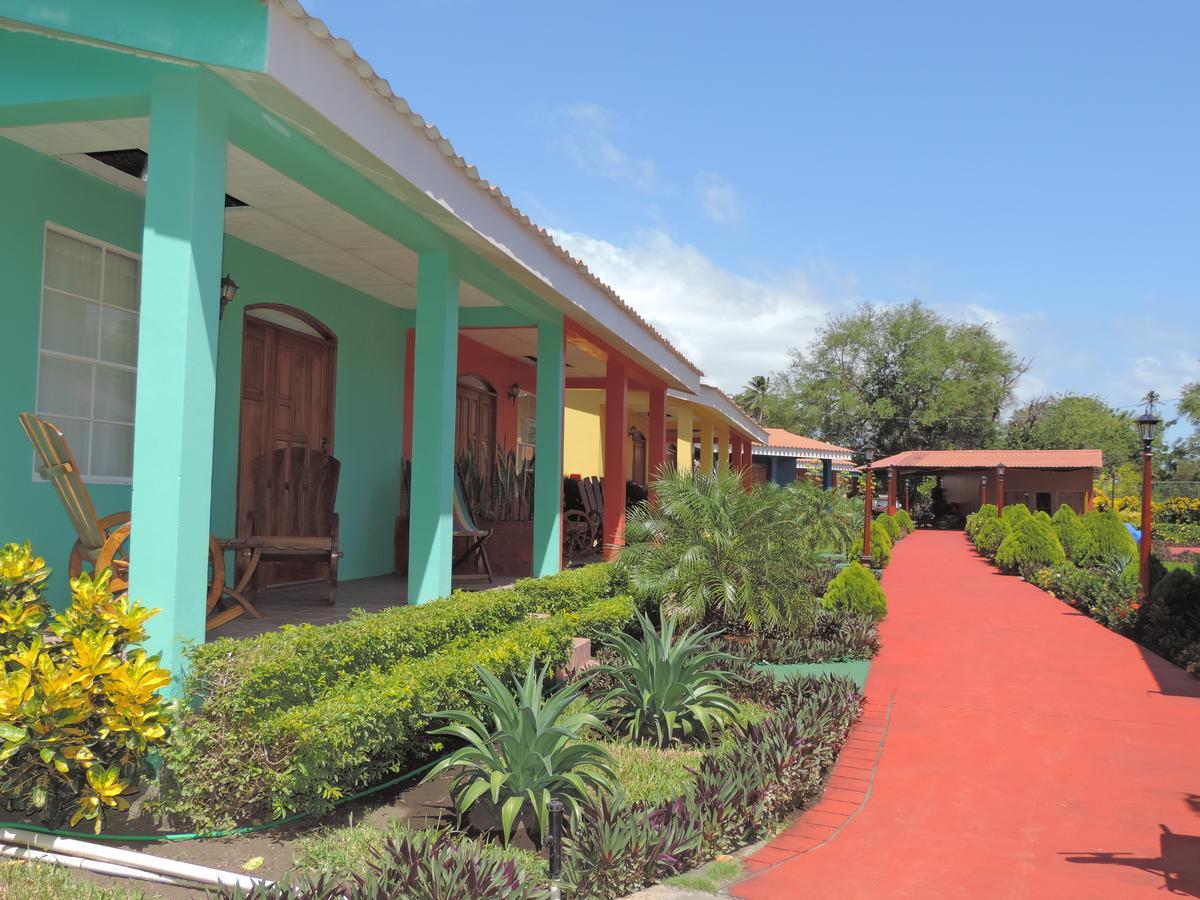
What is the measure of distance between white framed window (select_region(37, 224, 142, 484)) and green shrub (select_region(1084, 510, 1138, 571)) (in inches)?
601

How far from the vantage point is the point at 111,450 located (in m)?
5.67

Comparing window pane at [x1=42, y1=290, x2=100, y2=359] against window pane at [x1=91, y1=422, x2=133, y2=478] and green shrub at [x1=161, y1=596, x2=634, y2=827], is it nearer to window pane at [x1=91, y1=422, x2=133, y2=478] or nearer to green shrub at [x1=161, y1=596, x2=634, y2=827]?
window pane at [x1=91, y1=422, x2=133, y2=478]

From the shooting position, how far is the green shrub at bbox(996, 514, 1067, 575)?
16.6 metres

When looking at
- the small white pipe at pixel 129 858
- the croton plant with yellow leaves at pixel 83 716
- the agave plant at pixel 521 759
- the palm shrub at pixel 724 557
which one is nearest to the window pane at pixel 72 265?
the croton plant with yellow leaves at pixel 83 716

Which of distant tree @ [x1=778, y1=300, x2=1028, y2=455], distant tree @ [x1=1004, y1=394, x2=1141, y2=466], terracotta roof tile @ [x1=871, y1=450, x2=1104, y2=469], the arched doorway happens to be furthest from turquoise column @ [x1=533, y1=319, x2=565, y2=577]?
distant tree @ [x1=1004, y1=394, x2=1141, y2=466]

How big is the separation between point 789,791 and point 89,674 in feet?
10.7

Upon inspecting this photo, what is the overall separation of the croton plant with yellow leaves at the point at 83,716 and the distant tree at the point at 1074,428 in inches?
1816

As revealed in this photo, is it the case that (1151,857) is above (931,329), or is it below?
below

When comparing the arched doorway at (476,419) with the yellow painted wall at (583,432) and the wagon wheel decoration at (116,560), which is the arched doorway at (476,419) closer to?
the yellow painted wall at (583,432)

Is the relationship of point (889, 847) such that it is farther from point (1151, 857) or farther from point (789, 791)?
point (1151, 857)

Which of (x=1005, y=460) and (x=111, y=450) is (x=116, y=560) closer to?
(x=111, y=450)

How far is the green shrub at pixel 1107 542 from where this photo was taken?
15.8 m

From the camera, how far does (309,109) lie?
13.2 ft

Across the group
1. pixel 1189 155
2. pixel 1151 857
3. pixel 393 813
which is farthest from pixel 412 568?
pixel 1189 155
